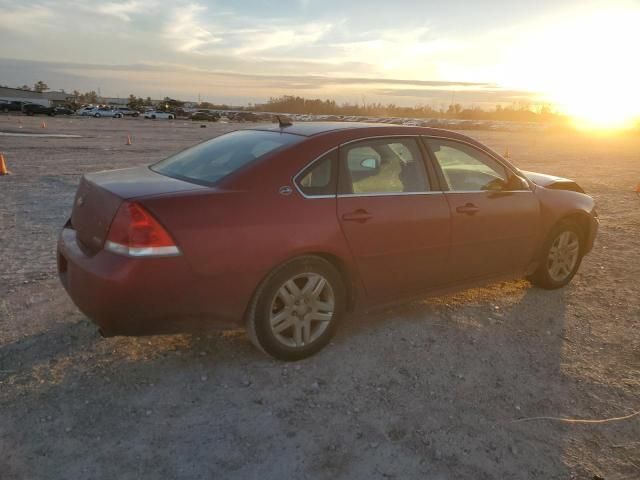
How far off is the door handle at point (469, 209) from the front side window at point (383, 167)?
0.35 m

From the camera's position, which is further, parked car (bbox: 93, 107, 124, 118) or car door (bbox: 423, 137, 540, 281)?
parked car (bbox: 93, 107, 124, 118)

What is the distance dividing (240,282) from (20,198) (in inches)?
295

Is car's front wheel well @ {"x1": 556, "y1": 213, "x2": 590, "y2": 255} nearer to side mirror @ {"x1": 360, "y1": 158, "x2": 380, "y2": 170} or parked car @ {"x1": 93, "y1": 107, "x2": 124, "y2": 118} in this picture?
side mirror @ {"x1": 360, "y1": 158, "x2": 380, "y2": 170}

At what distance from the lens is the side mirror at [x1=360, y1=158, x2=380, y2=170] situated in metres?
3.88

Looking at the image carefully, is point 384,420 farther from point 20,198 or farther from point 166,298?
point 20,198

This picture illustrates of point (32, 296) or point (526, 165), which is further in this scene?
point (526, 165)

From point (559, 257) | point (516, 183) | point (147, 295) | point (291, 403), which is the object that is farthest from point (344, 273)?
point (559, 257)

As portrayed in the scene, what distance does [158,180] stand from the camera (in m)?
3.56

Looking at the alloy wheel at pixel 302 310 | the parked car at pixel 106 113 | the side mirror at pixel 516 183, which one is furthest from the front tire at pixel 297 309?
the parked car at pixel 106 113

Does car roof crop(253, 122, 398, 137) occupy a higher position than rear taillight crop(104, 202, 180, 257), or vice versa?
car roof crop(253, 122, 398, 137)

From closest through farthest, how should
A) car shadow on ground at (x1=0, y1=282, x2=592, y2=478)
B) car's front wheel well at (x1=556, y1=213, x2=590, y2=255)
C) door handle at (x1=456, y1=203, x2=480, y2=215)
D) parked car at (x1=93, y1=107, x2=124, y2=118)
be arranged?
car shadow on ground at (x1=0, y1=282, x2=592, y2=478) → door handle at (x1=456, y1=203, x2=480, y2=215) → car's front wheel well at (x1=556, y1=213, x2=590, y2=255) → parked car at (x1=93, y1=107, x2=124, y2=118)

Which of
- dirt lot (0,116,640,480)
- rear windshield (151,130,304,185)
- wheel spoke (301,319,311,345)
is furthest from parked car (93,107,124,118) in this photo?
wheel spoke (301,319,311,345)

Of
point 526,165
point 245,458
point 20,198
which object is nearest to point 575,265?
point 245,458

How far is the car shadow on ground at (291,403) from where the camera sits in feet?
8.84
